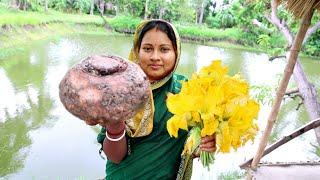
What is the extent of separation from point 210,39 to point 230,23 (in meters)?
6.53

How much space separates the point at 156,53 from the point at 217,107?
315 millimetres

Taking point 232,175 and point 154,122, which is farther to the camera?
point 232,175

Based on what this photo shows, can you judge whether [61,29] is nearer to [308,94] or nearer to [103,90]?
[308,94]

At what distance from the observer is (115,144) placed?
1.13m

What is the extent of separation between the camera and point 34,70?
35.6ft

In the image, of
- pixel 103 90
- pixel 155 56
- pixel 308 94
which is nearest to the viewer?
pixel 103 90

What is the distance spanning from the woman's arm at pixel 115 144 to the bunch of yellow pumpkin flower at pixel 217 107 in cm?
15

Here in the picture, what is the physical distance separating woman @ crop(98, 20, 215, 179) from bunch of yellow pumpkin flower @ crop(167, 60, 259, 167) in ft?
0.63

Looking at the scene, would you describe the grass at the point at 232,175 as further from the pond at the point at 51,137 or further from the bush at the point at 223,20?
the bush at the point at 223,20

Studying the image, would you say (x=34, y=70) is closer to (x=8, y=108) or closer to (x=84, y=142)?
(x=8, y=108)

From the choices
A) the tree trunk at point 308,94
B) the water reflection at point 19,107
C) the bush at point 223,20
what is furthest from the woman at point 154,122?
the bush at point 223,20

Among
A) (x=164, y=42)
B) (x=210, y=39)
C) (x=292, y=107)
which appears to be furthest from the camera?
(x=210, y=39)

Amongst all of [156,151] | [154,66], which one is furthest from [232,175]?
[154,66]

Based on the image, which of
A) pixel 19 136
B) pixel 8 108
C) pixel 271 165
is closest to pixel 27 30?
pixel 8 108
